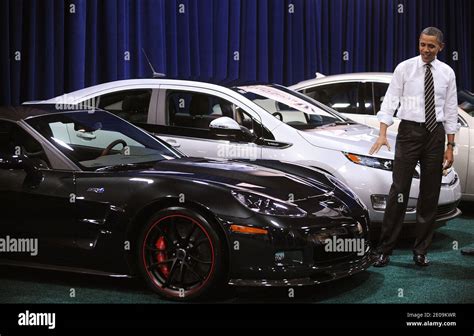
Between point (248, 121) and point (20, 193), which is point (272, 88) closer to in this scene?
point (248, 121)

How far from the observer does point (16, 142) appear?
5.49m

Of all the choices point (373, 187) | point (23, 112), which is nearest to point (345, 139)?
point (373, 187)

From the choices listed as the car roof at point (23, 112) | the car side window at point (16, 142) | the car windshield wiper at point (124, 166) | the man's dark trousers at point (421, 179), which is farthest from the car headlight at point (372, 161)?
the car side window at point (16, 142)

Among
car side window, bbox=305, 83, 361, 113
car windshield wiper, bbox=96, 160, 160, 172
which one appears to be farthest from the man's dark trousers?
car side window, bbox=305, 83, 361, 113

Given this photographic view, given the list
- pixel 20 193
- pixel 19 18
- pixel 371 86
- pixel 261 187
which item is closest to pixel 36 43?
pixel 19 18

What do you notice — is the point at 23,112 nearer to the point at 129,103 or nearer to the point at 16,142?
→ the point at 16,142

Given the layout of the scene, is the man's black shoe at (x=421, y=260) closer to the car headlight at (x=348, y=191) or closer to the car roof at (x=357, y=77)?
the car headlight at (x=348, y=191)

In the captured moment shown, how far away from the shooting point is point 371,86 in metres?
8.15

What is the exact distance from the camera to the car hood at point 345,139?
6.52 m

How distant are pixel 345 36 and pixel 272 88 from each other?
230 inches

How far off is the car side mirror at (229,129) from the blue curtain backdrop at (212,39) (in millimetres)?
664

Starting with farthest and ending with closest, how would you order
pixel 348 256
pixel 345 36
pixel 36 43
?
pixel 345 36
pixel 36 43
pixel 348 256

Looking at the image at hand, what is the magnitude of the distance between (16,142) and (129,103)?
1.70m

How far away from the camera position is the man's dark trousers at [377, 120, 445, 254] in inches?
228
